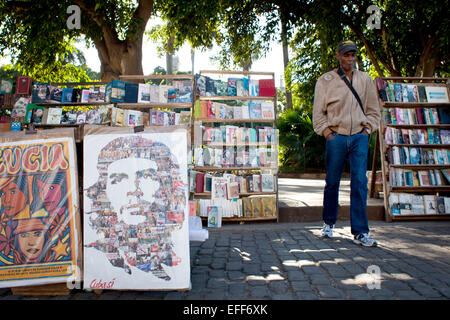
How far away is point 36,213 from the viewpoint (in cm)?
185

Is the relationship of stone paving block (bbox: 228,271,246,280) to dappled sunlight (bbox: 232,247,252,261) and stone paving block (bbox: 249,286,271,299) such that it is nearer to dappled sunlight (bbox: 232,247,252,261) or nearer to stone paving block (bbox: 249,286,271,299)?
stone paving block (bbox: 249,286,271,299)

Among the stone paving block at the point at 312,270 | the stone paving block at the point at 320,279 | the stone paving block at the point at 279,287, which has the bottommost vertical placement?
the stone paving block at the point at 312,270

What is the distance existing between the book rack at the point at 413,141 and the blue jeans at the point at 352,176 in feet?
5.19

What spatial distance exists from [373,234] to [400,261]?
3.63 feet

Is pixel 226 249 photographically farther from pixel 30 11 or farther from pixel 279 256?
pixel 30 11

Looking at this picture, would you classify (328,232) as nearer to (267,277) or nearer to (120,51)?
(267,277)

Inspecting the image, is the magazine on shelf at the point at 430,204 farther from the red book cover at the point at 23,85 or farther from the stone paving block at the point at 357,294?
the red book cover at the point at 23,85

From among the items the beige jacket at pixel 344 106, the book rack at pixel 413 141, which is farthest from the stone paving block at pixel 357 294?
the book rack at pixel 413 141

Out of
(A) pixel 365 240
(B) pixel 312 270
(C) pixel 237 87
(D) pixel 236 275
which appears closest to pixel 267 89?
(C) pixel 237 87

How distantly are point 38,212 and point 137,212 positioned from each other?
653mm

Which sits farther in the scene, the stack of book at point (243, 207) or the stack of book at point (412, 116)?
the stack of book at point (412, 116)

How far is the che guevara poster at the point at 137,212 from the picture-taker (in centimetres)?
178

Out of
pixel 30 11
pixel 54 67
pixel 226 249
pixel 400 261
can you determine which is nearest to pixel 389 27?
pixel 400 261

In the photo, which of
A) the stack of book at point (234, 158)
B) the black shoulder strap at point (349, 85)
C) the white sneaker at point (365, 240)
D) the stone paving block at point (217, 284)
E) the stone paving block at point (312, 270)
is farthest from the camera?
the stack of book at point (234, 158)
